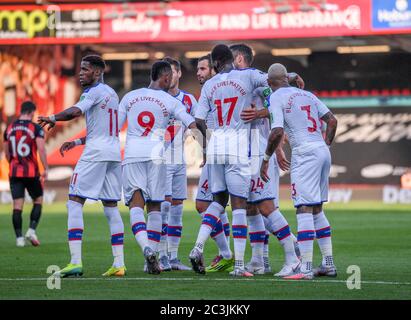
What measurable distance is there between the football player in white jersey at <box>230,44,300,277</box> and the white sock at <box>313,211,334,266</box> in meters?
0.33

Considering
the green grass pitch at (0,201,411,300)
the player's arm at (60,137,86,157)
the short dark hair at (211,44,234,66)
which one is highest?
the short dark hair at (211,44,234,66)

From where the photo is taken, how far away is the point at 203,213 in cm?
1360

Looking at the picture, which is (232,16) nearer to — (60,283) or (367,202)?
(367,202)

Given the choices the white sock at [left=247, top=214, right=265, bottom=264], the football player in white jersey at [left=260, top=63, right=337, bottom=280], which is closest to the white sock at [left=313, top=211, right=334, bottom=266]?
→ the football player in white jersey at [left=260, top=63, right=337, bottom=280]

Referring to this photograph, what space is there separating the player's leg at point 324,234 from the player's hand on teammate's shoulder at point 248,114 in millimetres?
892

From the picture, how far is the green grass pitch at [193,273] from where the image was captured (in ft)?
34.1

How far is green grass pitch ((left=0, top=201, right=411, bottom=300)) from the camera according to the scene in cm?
1039

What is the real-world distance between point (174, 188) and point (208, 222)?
195 cm

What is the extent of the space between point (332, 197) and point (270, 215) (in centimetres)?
1993

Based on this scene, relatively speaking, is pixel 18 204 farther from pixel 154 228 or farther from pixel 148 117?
pixel 148 117

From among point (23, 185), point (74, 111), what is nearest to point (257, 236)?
point (74, 111)

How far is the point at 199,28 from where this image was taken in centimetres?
3183

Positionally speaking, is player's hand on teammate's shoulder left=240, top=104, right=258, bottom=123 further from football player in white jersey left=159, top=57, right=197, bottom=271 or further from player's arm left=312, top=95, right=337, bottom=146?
football player in white jersey left=159, top=57, right=197, bottom=271
